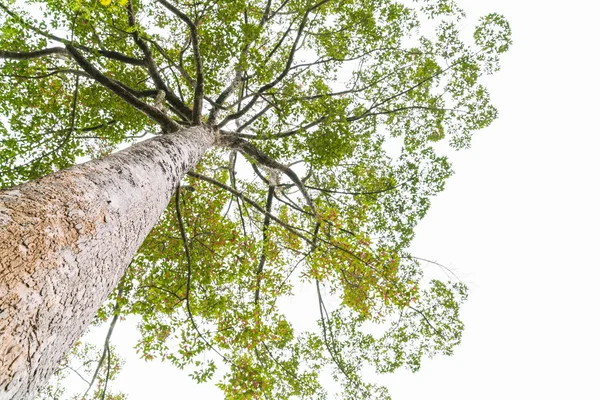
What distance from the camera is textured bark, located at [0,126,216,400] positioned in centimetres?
104

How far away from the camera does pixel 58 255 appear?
52.0 inches

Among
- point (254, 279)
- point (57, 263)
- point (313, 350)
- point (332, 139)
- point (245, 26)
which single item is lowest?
point (57, 263)

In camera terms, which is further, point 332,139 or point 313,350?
point 313,350

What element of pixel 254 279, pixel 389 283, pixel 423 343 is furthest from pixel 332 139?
pixel 423 343

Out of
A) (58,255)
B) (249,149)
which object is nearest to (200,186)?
(249,149)

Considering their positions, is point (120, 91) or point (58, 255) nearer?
point (58, 255)

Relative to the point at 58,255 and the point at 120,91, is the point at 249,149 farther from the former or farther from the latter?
the point at 58,255

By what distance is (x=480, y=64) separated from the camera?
7016 mm

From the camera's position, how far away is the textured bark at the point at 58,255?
104 centimetres

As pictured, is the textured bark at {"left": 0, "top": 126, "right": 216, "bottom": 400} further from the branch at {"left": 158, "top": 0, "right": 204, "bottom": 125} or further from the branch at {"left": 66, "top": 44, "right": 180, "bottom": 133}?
the branch at {"left": 158, "top": 0, "right": 204, "bottom": 125}

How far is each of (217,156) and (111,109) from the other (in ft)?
11.8

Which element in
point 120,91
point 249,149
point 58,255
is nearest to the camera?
point 58,255

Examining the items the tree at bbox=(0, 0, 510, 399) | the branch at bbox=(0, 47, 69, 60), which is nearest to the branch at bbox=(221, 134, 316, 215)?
the tree at bbox=(0, 0, 510, 399)

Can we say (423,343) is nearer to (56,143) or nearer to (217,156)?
(217,156)
